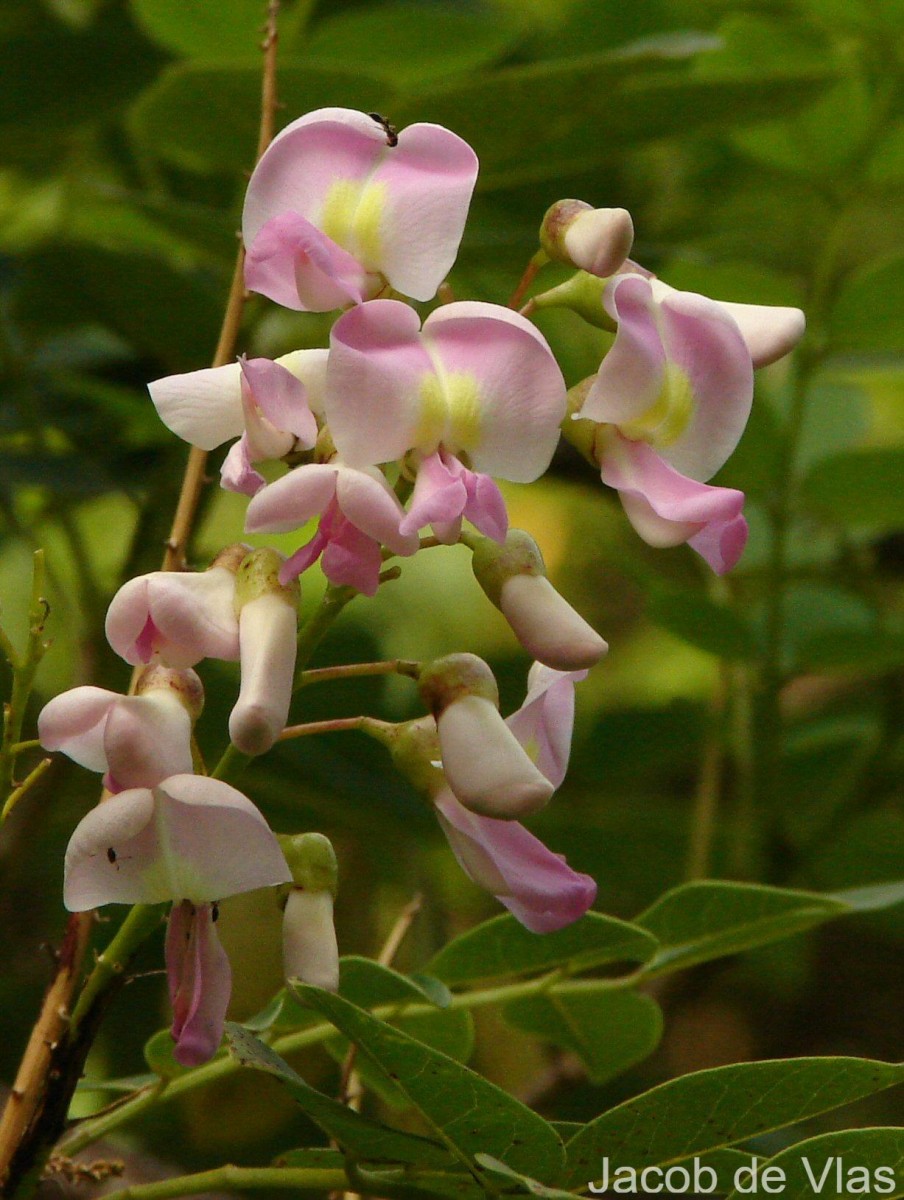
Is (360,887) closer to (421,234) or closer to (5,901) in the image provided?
(5,901)

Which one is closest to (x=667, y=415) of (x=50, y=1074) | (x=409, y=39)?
(x=50, y=1074)

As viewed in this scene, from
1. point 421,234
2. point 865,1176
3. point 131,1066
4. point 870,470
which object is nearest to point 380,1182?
point 865,1176

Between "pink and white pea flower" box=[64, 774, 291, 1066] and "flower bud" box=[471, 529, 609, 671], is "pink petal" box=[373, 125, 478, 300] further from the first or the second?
"pink and white pea flower" box=[64, 774, 291, 1066]

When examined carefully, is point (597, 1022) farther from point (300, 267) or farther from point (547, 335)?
point (547, 335)

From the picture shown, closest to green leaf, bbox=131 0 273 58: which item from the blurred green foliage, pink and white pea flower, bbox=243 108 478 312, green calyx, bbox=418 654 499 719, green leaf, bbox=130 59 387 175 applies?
the blurred green foliage

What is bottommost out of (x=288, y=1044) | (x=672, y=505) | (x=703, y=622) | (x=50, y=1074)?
(x=703, y=622)

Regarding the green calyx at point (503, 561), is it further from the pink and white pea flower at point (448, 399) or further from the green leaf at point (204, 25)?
the green leaf at point (204, 25)
